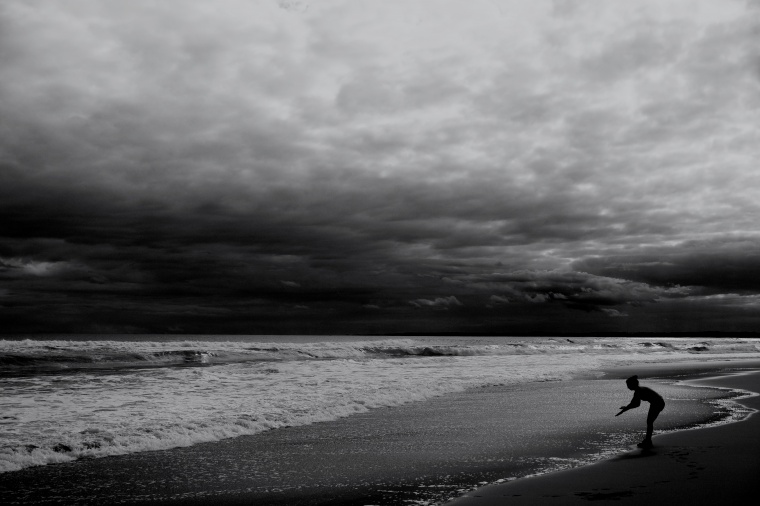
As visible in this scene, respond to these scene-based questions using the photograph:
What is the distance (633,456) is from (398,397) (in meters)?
9.11

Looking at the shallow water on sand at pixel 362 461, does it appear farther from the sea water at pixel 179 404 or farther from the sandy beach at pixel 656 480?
the sea water at pixel 179 404

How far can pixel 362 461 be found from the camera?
9.55 m

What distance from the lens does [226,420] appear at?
1315cm

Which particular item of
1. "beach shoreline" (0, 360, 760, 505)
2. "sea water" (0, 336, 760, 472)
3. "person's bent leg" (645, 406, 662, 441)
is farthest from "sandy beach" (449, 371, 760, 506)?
"sea water" (0, 336, 760, 472)

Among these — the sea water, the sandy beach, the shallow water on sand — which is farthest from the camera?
the sea water

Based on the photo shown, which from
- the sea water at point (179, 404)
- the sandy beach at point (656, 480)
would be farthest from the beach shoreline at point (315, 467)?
the sea water at point (179, 404)

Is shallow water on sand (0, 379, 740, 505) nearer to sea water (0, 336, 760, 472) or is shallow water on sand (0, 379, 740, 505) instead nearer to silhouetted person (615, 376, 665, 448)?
silhouetted person (615, 376, 665, 448)

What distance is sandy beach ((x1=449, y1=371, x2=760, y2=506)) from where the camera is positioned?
23.6ft

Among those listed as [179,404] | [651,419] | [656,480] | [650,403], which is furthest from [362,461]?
[179,404]

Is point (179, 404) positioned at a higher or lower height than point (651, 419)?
lower

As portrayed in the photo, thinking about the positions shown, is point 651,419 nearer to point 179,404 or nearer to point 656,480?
point 656,480

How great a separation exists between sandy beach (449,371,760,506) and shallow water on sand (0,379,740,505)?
0.51 meters

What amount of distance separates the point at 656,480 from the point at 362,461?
4.14 m

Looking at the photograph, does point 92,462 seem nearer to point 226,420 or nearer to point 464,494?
point 226,420
